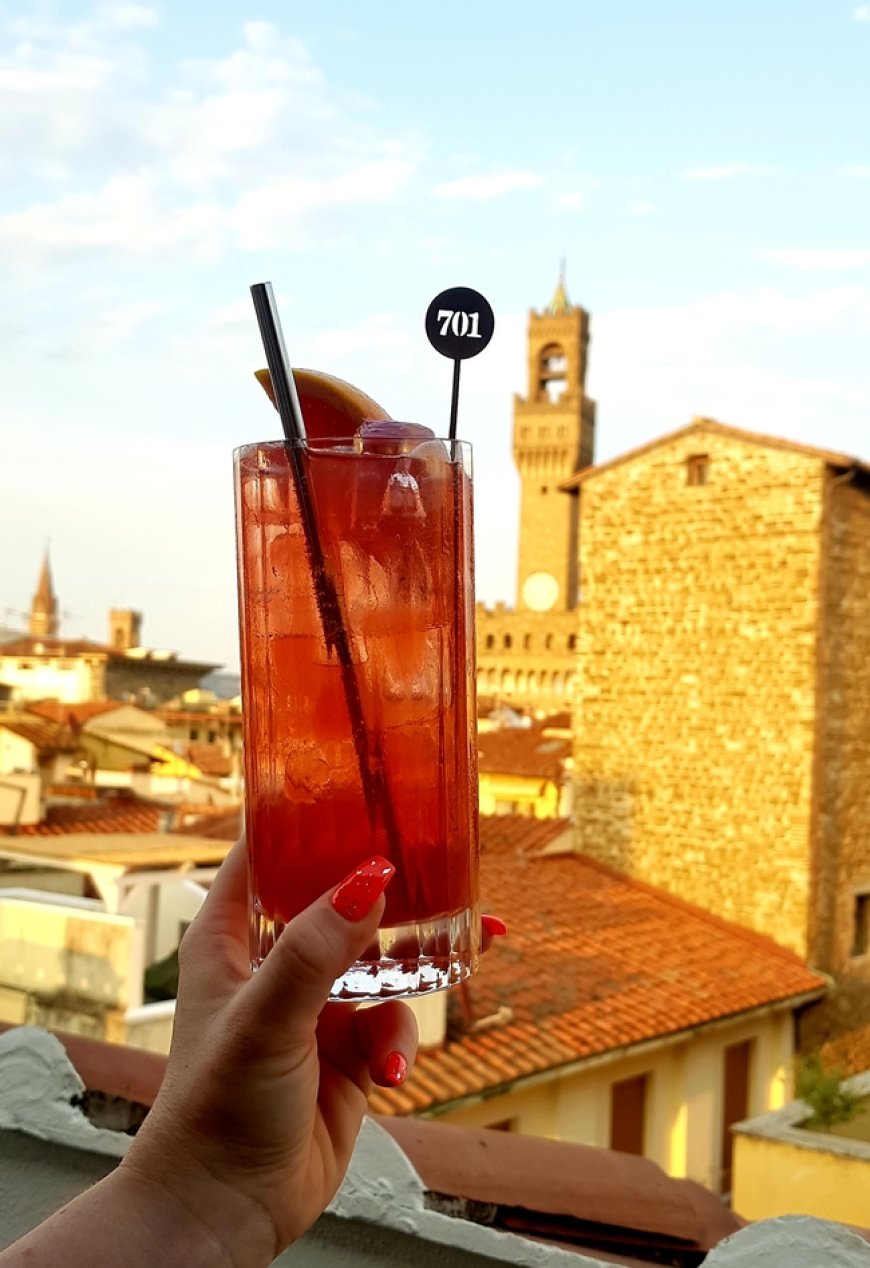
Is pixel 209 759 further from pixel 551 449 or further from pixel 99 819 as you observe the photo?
pixel 551 449

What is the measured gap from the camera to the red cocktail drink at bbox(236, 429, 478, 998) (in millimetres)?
1147

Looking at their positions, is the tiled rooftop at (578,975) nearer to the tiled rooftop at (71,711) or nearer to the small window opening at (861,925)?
the small window opening at (861,925)

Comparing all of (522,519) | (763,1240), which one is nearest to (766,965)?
(763,1240)

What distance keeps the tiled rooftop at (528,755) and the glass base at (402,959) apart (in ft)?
64.4

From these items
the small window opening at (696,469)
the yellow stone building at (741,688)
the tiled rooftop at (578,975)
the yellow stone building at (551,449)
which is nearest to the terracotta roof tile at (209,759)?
the tiled rooftop at (578,975)

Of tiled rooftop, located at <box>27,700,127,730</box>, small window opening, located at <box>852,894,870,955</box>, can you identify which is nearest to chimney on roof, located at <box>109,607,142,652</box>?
tiled rooftop, located at <box>27,700,127,730</box>

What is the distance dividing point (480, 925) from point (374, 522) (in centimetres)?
41

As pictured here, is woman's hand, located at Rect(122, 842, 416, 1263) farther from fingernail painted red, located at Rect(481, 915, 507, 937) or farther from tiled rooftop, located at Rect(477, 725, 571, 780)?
tiled rooftop, located at Rect(477, 725, 571, 780)

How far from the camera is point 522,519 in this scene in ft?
234

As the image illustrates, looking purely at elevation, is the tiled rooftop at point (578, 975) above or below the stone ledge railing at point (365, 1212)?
below

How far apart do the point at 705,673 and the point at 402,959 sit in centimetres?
1399

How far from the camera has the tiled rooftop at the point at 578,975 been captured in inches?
381

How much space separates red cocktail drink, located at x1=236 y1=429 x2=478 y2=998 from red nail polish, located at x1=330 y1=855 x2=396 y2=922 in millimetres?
73

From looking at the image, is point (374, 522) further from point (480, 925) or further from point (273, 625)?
point (480, 925)
